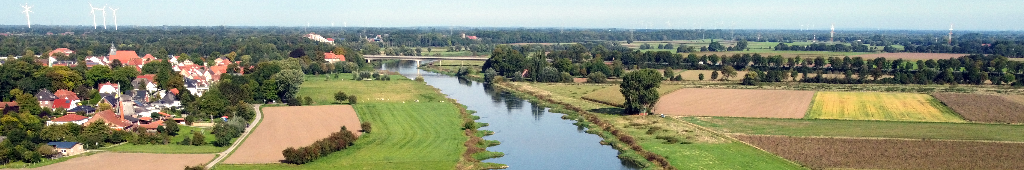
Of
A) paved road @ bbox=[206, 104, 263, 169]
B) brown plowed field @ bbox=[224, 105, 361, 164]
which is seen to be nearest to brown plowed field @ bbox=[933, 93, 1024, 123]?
brown plowed field @ bbox=[224, 105, 361, 164]

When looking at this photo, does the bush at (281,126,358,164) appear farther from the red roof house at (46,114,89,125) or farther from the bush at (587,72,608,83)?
the bush at (587,72,608,83)

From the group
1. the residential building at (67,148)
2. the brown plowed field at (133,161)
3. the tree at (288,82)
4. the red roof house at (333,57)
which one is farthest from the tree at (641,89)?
the red roof house at (333,57)

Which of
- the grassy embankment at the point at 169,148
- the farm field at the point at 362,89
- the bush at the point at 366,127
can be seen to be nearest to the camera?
the grassy embankment at the point at 169,148

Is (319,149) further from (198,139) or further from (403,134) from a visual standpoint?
(403,134)

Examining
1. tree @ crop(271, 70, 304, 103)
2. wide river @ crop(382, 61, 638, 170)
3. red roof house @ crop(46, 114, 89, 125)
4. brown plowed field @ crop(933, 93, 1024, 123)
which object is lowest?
wide river @ crop(382, 61, 638, 170)

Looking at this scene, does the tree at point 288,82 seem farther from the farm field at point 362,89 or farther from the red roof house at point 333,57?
the red roof house at point 333,57

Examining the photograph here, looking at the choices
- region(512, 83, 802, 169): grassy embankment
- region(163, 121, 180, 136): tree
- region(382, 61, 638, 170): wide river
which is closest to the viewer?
region(512, 83, 802, 169): grassy embankment
